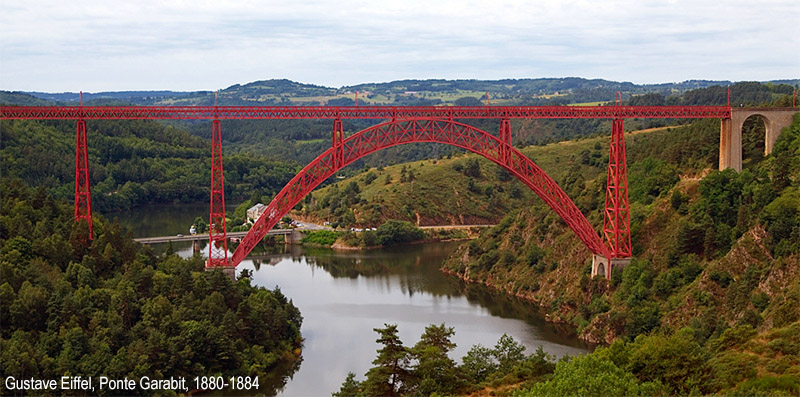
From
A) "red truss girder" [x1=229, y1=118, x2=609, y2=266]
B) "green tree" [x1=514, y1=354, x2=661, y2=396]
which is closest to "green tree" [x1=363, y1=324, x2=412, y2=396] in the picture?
"green tree" [x1=514, y1=354, x2=661, y2=396]

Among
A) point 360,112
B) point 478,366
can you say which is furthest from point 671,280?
point 360,112

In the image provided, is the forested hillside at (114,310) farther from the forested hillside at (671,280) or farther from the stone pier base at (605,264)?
the stone pier base at (605,264)

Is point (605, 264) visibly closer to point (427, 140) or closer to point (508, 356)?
point (427, 140)

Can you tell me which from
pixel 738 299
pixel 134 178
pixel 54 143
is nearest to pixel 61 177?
pixel 54 143

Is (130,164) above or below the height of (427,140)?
below

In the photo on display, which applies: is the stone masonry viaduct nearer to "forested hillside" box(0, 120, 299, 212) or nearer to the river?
the river
